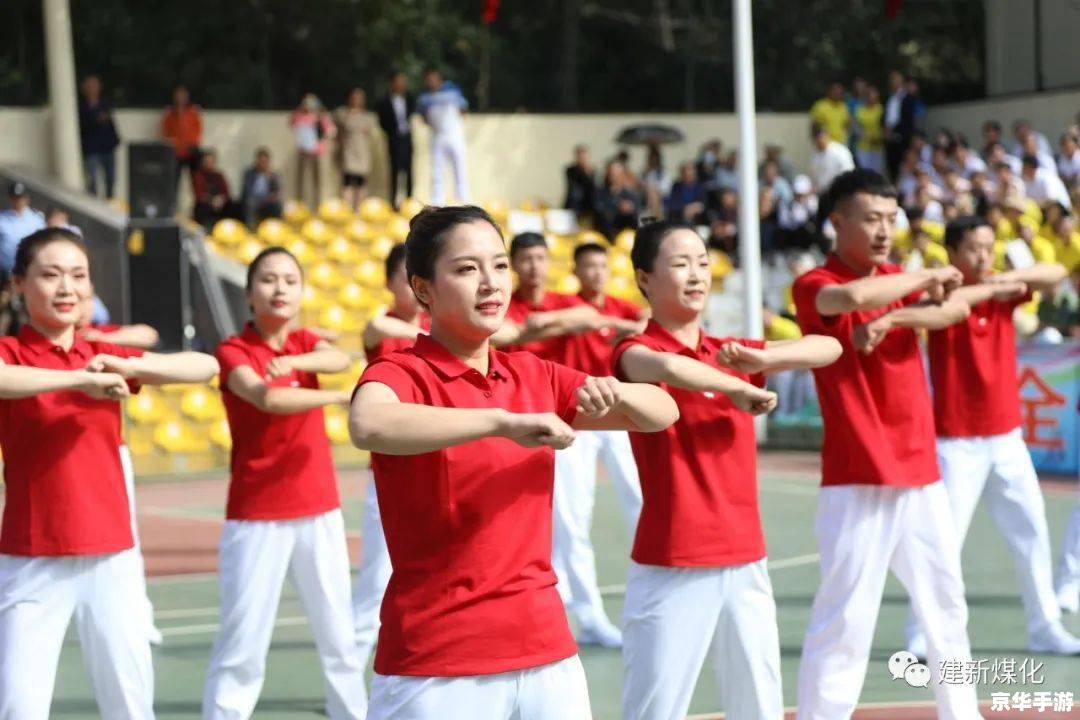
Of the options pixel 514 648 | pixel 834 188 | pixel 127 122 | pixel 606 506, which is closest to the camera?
pixel 514 648

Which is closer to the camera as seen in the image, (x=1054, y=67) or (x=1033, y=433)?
(x=1033, y=433)

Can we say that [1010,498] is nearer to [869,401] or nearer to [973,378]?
[973,378]

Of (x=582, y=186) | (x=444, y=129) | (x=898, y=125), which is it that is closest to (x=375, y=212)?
(x=444, y=129)

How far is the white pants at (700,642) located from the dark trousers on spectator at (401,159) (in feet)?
63.4

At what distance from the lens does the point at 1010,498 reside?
9.70 meters

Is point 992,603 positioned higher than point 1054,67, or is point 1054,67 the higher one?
point 1054,67

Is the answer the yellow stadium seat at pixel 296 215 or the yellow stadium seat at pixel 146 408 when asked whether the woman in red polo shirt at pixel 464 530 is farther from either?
the yellow stadium seat at pixel 296 215

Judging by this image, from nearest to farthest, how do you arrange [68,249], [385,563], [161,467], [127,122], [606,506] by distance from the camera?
[68,249]
[385,563]
[606,506]
[161,467]
[127,122]

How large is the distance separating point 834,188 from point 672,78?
72.1 ft

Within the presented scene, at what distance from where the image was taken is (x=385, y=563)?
9.29 metres

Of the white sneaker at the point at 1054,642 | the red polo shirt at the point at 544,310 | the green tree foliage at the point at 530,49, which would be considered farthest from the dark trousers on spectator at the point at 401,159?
the white sneaker at the point at 1054,642

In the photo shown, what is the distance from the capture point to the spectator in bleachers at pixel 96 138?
2409 centimetres

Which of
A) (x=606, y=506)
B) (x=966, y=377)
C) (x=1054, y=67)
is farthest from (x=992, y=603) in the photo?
(x=1054, y=67)

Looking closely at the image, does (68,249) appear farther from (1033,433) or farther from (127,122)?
(127,122)
